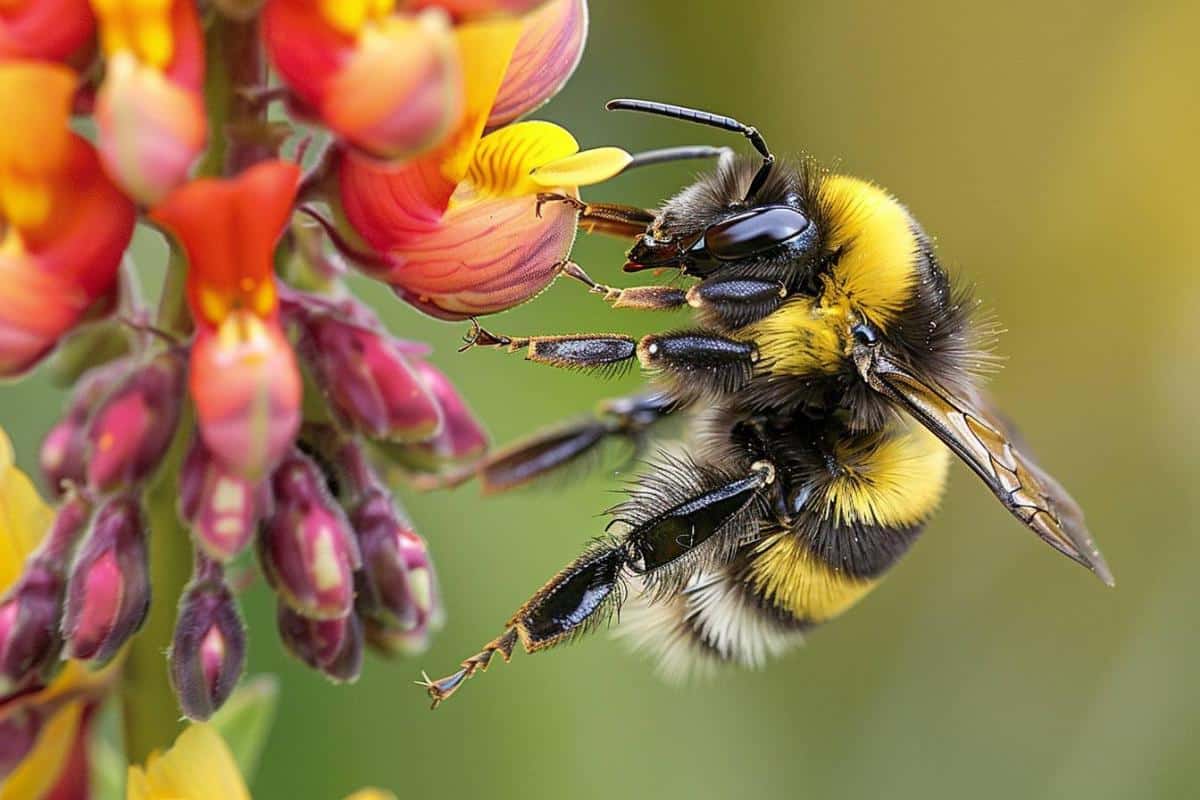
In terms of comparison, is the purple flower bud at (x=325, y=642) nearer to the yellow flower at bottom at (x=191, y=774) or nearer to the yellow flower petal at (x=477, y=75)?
the yellow flower at bottom at (x=191, y=774)

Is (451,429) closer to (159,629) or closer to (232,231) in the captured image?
(159,629)

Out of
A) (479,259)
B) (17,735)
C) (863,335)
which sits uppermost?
(479,259)

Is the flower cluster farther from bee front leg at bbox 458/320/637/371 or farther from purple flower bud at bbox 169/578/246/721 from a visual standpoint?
bee front leg at bbox 458/320/637/371

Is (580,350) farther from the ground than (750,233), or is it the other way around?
(750,233)

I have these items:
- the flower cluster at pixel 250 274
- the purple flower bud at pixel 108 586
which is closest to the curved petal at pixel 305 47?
the flower cluster at pixel 250 274

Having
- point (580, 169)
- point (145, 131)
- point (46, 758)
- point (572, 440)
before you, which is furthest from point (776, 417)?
point (145, 131)

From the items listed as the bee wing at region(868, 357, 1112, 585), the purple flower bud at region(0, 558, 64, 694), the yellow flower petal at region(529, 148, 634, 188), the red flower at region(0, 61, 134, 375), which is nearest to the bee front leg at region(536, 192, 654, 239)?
the yellow flower petal at region(529, 148, 634, 188)

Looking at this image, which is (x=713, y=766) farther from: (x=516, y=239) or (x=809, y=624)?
(x=516, y=239)
